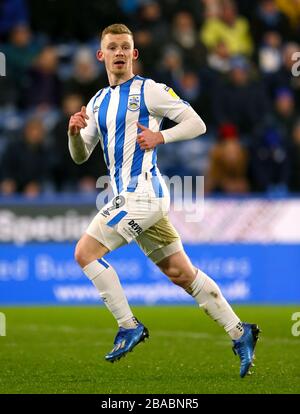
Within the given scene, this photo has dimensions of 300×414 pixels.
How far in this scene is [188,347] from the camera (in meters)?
9.66

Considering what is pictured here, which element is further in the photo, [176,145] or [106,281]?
[176,145]

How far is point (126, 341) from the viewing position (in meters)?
7.24

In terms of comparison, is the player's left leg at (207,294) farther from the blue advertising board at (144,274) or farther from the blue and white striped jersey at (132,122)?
the blue advertising board at (144,274)

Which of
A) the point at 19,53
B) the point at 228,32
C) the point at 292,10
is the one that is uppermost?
the point at 292,10

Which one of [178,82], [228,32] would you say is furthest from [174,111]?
[228,32]

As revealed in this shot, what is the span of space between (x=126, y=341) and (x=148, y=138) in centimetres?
140

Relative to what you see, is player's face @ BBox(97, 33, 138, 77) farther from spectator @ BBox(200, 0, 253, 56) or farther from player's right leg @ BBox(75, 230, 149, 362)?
spectator @ BBox(200, 0, 253, 56)

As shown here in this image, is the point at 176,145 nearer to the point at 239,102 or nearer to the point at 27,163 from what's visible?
the point at 239,102

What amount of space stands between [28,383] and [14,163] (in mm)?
8301

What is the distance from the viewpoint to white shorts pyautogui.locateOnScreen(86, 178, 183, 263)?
24.0 ft

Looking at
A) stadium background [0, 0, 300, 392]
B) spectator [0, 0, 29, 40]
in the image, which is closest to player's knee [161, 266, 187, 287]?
stadium background [0, 0, 300, 392]

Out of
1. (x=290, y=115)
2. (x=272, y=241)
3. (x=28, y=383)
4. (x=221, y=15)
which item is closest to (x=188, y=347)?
(x=28, y=383)
